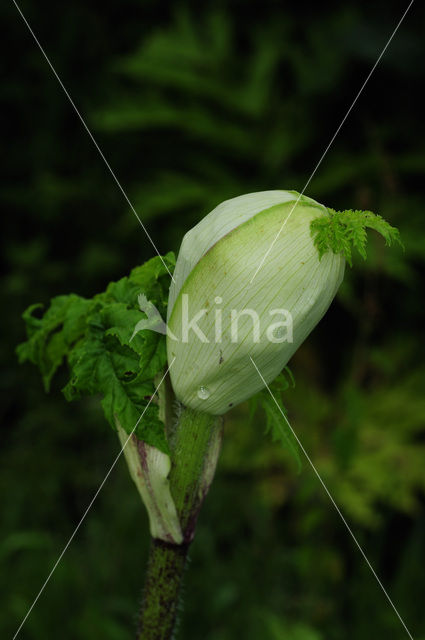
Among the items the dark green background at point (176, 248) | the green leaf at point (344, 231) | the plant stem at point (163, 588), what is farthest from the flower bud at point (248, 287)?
the dark green background at point (176, 248)

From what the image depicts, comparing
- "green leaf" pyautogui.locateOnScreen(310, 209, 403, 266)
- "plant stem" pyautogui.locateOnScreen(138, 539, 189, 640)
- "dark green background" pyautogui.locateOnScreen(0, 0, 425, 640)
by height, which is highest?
"green leaf" pyautogui.locateOnScreen(310, 209, 403, 266)

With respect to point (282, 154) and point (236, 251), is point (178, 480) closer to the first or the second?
point (236, 251)

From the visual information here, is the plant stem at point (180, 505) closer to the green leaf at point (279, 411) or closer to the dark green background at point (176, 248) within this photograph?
the green leaf at point (279, 411)

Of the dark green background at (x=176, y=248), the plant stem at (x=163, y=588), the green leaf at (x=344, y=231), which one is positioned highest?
the green leaf at (x=344, y=231)

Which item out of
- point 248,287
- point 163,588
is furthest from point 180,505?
point 248,287

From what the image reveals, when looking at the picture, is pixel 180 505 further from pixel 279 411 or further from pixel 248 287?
pixel 248 287

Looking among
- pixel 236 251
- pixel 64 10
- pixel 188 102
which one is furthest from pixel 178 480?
pixel 64 10

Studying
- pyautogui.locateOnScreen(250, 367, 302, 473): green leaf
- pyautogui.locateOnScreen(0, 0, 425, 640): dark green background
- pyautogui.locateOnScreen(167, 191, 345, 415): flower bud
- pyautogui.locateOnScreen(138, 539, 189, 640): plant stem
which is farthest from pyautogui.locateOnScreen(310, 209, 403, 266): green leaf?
pyautogui.locateOnScreen(0, 0, 425, 640): dark green background

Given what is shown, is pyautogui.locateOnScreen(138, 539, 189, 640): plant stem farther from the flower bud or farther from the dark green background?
the dark green background
